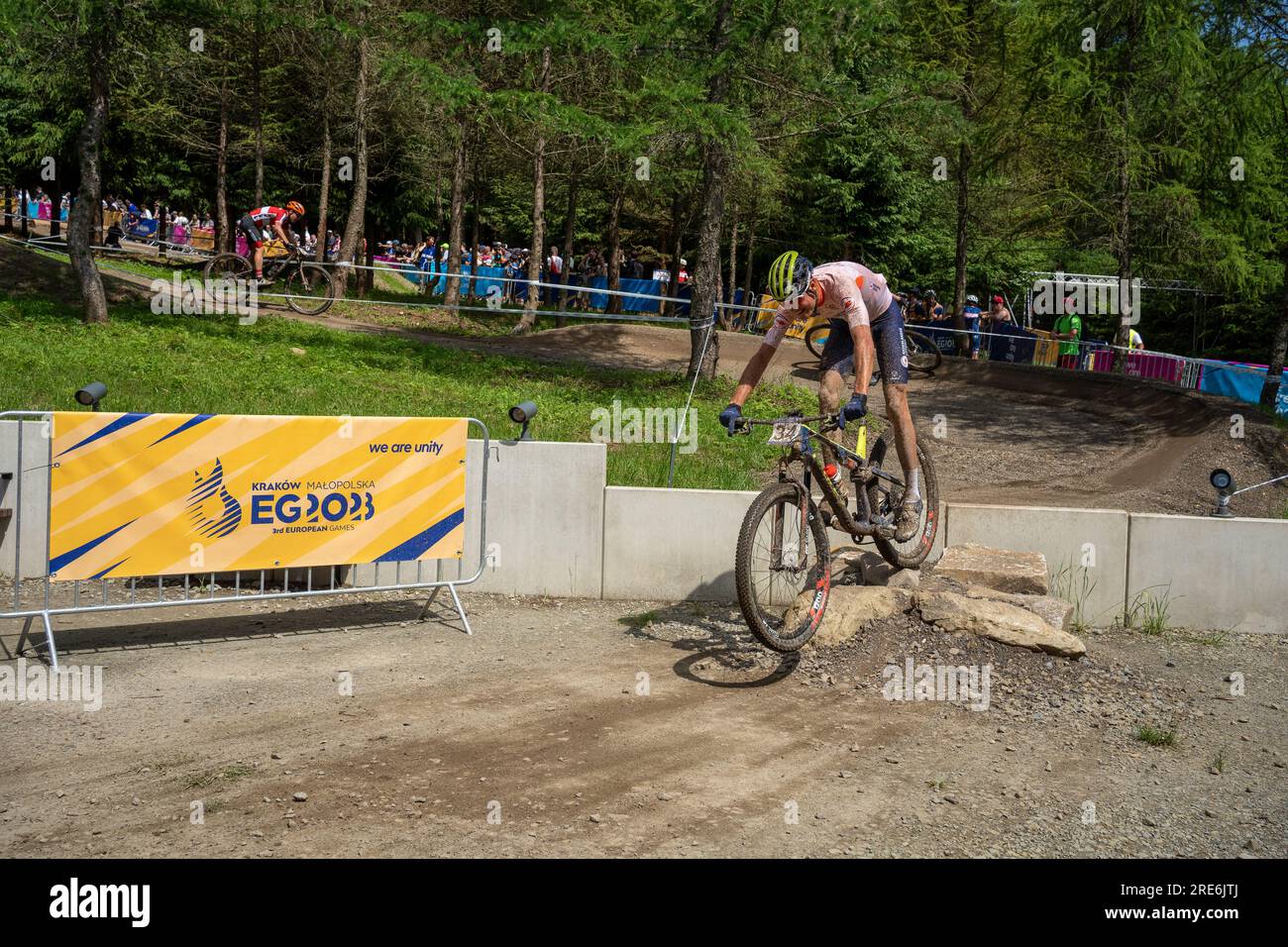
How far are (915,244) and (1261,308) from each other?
11706mm

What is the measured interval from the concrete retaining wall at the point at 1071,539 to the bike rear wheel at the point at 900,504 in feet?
1.46

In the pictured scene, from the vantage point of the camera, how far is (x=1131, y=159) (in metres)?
26.1

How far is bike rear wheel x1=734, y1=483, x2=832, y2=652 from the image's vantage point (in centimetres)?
704

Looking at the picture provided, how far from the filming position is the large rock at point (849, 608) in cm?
792

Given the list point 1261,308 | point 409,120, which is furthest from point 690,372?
point 1261,308

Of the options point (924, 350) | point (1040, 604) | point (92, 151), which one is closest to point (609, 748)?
point (1040, 604)

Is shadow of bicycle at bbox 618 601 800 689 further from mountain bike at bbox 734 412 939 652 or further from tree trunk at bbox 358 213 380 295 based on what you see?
tree trunk at bbox 358 213 380 295

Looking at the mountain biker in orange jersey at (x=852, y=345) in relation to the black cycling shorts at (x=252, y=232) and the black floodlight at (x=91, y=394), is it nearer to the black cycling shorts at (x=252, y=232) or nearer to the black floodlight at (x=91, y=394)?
the black floodlight at (x=91, y=394)

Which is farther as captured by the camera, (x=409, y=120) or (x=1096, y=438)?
(x=409, y=120)

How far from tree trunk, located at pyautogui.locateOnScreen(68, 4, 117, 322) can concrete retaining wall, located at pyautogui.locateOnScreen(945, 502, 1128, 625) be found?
15813mm

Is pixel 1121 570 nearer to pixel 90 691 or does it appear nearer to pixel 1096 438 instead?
pixel 90 691

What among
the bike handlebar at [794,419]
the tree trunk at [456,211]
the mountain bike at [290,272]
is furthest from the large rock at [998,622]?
the tree trunk at [456,211]

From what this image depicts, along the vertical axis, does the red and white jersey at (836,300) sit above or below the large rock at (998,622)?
above

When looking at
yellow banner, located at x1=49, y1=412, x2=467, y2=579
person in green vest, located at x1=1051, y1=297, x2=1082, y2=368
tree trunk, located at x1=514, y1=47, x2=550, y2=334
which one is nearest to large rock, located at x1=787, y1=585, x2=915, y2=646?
yellow banner, located at x1=49, y1=412, x2=467, y2=579
